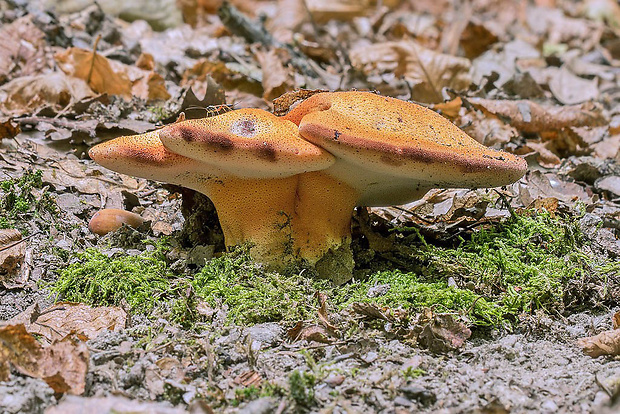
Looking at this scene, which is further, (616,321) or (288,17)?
(288,17)

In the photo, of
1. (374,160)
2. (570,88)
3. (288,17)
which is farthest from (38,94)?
(570,88)

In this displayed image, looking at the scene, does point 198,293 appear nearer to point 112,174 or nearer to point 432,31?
point 112,174

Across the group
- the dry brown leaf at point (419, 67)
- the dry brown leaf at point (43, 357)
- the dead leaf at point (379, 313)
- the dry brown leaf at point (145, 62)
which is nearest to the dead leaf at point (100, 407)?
the dry brown leaf at point (43, 357)

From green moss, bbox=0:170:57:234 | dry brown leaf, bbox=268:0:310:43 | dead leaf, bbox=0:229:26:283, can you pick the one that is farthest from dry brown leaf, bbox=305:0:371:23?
dead leaf, bbox=0:229:26:283

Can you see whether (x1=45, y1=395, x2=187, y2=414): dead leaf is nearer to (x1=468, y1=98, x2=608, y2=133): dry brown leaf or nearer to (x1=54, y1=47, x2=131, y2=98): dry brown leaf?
(x1=54, y1=47, x2=131, y2=98): dry brown leaf

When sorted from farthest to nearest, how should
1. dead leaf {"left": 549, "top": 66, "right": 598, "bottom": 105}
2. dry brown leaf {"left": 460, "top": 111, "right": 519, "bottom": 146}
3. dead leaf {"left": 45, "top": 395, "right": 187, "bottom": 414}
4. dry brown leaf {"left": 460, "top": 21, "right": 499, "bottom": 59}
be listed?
dry brown leaf {"left": 460, "top": 21, "right": 499, "bottom": 59} < dead leaf {"left": 549, "top": 66, "right": 598, "bottom": 105} < dry brown leaf {"left": 460, "top": 111, "right": 519, "bottom": 146} < dead leaf {"left": 45, "top": 395, "right": 187, "bottom": 414}

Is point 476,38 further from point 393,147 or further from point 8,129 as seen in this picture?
point 393,147
